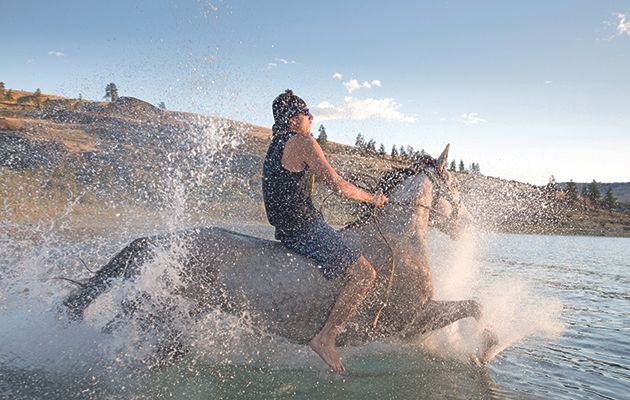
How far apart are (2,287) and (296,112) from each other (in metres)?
5.31

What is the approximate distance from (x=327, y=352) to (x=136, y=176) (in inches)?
1147

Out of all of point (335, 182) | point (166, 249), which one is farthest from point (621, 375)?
point (166, 249)

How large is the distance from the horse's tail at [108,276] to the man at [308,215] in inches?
57.6

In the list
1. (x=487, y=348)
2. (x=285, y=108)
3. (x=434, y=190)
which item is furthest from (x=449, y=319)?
(x=285, y=108)

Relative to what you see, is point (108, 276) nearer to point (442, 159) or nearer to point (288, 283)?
point (288, 283)

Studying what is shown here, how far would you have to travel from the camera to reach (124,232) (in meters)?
16.7

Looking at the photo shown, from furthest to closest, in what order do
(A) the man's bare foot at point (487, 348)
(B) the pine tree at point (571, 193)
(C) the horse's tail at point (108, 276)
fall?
(B) the pine tree at point (571, 193) < (A) the man's bare foot at point (487, 348) < (C) the horse's tail at point (108, 276)

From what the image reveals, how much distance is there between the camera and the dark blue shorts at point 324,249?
4754 millimetres

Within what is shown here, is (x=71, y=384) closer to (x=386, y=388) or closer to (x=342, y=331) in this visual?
(x=342, y=331)

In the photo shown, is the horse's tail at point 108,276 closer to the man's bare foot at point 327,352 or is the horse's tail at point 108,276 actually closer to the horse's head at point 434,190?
the man's bare foot at point 327,352

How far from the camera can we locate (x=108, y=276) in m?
4.70

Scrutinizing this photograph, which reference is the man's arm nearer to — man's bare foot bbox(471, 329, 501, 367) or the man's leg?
the man's leg

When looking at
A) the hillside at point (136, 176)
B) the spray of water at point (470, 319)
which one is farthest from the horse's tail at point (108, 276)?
the spray of water at point (470, 319)

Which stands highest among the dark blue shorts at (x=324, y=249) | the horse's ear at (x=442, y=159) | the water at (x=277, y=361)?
the horse's ear at (x=442, y=159)
